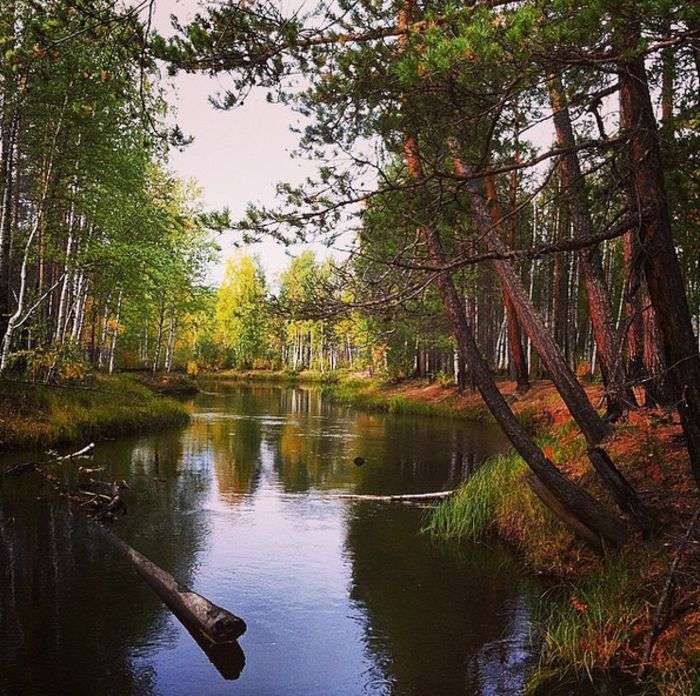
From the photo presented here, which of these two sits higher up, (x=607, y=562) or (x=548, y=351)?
(x=548, y=351)

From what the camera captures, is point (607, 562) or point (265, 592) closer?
point (607, 562)

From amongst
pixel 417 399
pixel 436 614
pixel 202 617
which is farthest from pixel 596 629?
pixel 417 399

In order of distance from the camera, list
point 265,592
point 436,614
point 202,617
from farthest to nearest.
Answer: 1. point 265,592
2. point 436,614
3. point 202,617

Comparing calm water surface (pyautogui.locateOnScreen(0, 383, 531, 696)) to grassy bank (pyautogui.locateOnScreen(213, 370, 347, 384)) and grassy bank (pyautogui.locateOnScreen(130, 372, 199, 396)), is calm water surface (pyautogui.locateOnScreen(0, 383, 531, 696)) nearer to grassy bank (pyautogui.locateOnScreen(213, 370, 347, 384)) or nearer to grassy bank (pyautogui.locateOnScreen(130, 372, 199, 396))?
grassy bank (pyautogui.locateOnScreen(130, 372, 199, 396))

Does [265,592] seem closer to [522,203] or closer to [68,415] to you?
[522,203]

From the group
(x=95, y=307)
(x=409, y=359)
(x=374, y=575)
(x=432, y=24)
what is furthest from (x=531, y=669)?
(x=409, y=359)

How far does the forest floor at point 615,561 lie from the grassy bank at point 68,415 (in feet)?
32.5

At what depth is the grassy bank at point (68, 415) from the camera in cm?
1535

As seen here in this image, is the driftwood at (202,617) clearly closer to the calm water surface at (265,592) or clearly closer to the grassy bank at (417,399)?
the calm water surface at (265,592)

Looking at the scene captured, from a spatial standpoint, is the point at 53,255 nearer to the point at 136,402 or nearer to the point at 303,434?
the point at 136,402

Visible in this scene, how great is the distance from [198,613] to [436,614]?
2682 millimetres

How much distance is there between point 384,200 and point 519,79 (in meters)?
1.96

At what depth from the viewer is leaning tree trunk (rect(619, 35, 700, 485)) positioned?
5.46 m

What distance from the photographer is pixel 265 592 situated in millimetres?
8164
